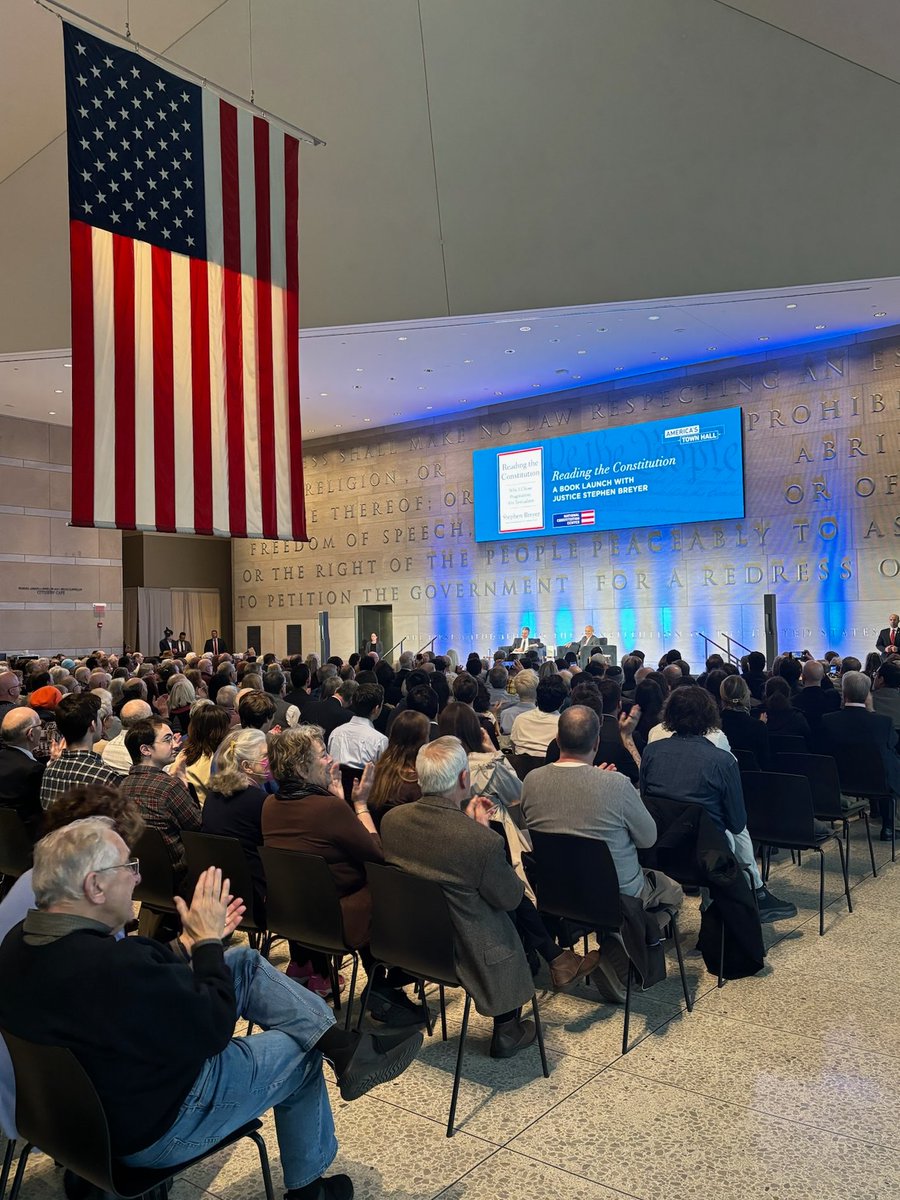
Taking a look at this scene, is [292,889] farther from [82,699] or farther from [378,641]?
[378,641]

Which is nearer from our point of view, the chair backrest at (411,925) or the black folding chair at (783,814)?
the chair backrest at (411,925)

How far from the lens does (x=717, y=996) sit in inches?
148

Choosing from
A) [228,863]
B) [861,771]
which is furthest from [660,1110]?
[861,771]

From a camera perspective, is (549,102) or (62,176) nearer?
(549,102)

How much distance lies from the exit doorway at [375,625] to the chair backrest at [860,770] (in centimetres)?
1703

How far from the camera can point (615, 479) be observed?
18.0 m

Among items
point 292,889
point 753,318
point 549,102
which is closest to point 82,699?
point 292,889

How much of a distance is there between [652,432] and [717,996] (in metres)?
14.8

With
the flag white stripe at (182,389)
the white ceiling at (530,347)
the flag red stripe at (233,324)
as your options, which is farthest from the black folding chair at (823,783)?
the white ceiling at (530,347)

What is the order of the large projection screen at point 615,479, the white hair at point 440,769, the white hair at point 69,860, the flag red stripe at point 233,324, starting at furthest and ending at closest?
the large projection screen at point 615,479 → the flag red stripe at point 233,324 → the white hair at point 440,769 → the white hair at point 69,860

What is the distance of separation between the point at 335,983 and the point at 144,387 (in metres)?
4.36

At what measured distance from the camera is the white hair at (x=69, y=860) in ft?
6.46

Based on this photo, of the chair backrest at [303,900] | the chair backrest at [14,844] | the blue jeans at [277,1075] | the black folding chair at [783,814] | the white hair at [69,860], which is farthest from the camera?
the black folding chair at [783,814]

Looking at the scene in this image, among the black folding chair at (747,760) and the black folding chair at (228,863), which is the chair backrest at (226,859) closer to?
the black folding chair at (228,863)
